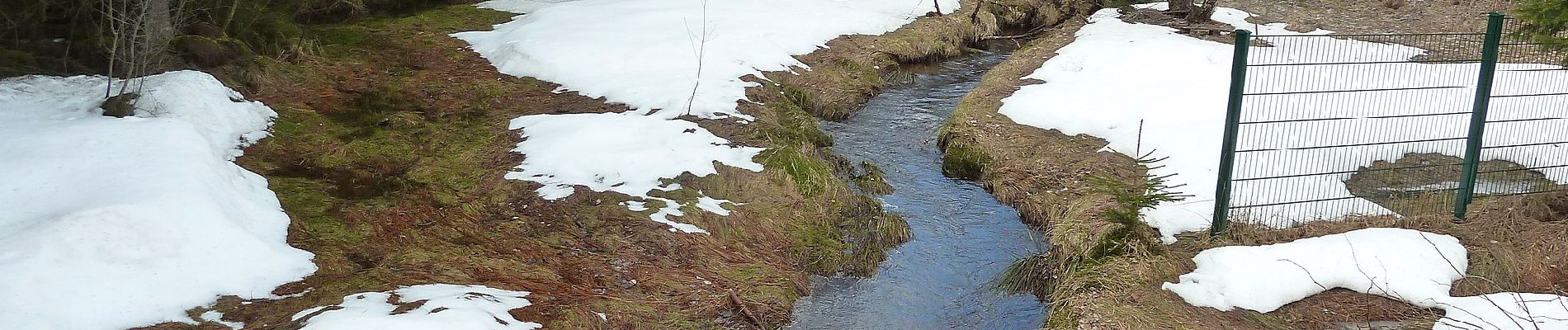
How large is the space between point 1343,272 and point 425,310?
14.9 feet

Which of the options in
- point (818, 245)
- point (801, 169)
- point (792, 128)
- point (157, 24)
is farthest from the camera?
point (792, 128)

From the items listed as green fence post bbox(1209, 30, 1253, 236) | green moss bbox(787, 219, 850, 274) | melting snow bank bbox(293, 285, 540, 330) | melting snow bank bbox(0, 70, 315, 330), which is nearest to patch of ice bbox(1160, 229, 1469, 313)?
green fence post bbox(1209, 30, 1253, 236)

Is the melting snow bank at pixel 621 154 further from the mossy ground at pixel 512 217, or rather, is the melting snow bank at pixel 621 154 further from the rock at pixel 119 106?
the rock at pixel 119 106

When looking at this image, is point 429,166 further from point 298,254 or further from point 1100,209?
point 1100,209

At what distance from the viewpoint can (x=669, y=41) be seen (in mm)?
11625

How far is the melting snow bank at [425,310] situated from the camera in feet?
14.3

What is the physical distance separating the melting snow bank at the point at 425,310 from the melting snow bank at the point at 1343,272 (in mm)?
3450

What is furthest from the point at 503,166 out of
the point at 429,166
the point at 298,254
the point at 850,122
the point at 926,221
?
the point at 850,122

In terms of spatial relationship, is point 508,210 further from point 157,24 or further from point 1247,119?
point 1247,119

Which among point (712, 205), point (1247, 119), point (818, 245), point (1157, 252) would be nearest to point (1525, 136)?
point (1247, 119)

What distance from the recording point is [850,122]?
10.1m

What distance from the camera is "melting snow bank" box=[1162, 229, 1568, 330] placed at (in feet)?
15.8

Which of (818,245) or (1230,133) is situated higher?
(1230,133)

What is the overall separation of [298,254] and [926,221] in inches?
163
